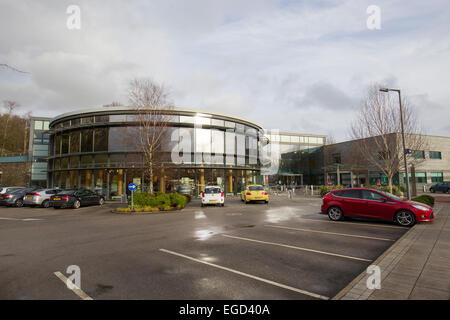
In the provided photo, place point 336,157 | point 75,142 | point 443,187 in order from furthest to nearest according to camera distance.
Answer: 1. point 336,157
2. point 443,187
3. point 75,142

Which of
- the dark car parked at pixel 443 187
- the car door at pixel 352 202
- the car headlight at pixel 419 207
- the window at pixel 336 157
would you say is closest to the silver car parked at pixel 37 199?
the car door at pixel 352 202

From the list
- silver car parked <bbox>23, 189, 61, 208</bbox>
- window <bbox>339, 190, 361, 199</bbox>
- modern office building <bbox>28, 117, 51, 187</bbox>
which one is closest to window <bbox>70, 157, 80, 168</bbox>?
silver car parked <bbox>23, 189, 61, 208</bbox>

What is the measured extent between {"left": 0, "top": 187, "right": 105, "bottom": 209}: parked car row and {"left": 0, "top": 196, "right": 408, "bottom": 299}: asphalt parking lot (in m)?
10.5

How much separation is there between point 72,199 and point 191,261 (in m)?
17.5

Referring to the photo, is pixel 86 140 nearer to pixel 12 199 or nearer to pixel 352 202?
pixel 12 199

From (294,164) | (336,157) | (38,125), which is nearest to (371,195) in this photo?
(336,157)

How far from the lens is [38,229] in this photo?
10086 millimetres

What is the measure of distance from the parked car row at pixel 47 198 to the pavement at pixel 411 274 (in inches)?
810

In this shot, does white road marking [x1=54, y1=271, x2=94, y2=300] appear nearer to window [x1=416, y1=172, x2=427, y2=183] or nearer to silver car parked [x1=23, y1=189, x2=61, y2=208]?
silver car parked [x1=23, y1=189, x2=61, y2=208]

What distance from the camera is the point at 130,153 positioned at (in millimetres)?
26859

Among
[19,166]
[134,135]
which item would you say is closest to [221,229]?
[134,135]

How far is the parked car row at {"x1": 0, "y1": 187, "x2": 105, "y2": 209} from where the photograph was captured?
743 inches

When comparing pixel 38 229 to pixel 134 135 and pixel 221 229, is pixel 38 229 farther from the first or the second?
pixel 134 135
